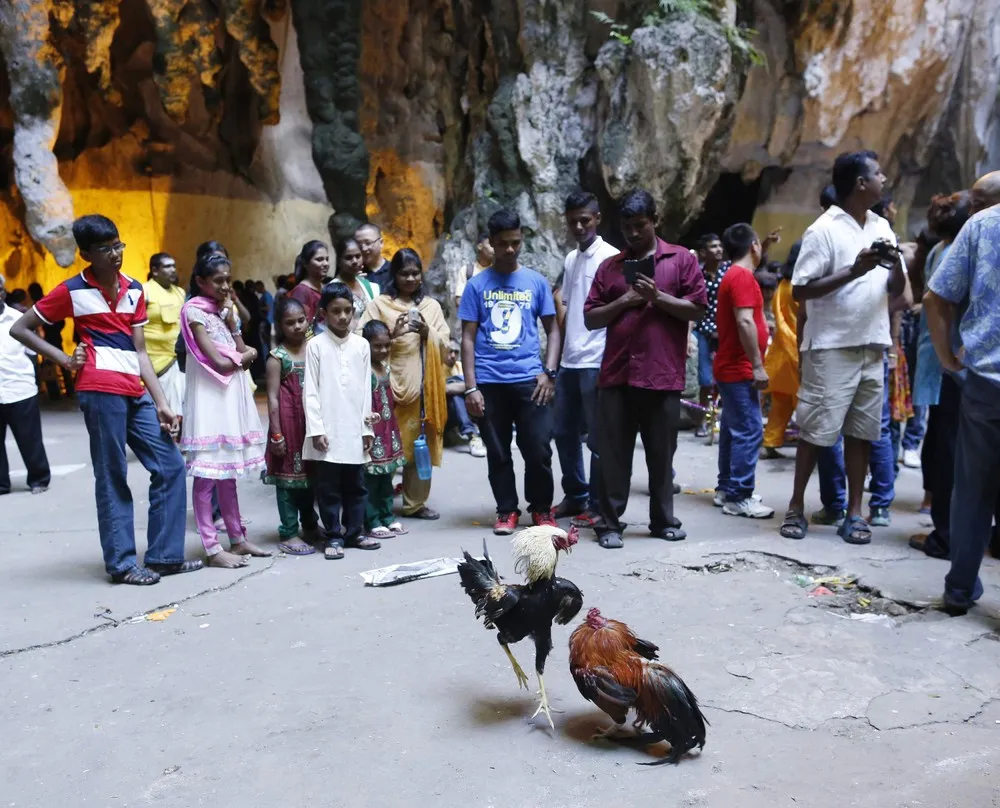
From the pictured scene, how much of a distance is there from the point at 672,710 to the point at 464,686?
0.91 metres

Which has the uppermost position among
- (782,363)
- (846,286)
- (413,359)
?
(846,286)

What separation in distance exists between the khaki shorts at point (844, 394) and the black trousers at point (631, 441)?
794 mm

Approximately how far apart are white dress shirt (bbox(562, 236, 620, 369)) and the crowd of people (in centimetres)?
1

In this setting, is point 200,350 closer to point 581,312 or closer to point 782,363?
point 581,312

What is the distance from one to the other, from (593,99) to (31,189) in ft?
25.8

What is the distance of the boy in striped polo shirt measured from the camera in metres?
4.29

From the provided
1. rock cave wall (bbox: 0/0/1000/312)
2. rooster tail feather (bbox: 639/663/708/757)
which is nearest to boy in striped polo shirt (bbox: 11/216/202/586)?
rooster tail feather (bbox: 639/663/708/757)

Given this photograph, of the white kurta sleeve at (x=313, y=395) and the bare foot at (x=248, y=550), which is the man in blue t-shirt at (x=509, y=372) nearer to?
the white kurta sleeve at (x=313, y=395)

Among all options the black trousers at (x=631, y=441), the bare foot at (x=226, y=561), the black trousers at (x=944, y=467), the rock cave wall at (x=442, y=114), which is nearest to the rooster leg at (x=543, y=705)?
the black trousers at (x=631, y=441)

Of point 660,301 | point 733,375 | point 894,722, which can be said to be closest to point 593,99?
point 733,375

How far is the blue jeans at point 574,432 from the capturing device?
18.3ft

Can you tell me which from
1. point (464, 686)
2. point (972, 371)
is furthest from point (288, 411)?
point (972, 371)

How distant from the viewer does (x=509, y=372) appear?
5.34 metres

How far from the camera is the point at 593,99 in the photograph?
11.3 meters
